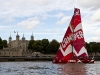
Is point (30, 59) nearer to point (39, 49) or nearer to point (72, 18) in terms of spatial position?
point (39, 49)

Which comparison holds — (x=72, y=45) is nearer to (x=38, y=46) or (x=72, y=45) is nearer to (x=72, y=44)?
(x=72, y=44)

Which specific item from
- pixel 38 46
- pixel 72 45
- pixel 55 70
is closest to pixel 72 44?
pixel 72 45

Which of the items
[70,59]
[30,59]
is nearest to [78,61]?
[70,59]

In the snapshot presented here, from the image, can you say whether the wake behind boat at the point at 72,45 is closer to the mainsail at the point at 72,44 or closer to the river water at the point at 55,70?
the mainsail at the point at 72,44

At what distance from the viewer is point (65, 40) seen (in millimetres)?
81125

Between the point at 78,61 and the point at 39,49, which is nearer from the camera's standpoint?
the point at 78,61

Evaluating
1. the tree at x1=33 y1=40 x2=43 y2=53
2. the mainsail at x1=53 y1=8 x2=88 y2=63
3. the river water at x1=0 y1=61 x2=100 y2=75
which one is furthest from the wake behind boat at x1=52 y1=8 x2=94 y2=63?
the tree at x1=33 y1=40 x2=43 y2=53

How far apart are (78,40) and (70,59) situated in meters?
5.62

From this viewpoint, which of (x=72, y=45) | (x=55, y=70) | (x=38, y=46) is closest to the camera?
(x=55, y=70)

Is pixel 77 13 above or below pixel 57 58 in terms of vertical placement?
above

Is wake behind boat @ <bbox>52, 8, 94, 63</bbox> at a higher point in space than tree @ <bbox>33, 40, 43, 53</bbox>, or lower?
lower

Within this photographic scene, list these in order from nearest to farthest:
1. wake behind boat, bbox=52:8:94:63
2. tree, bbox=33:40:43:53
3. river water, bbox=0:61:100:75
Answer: river water, bbox=0:61:100:75
wake behind boat, bbox=52:8:94:63
tree, bbox=33:40:43:53

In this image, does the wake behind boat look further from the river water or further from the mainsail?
the river water

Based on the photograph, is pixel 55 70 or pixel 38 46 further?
pixel 38 46
